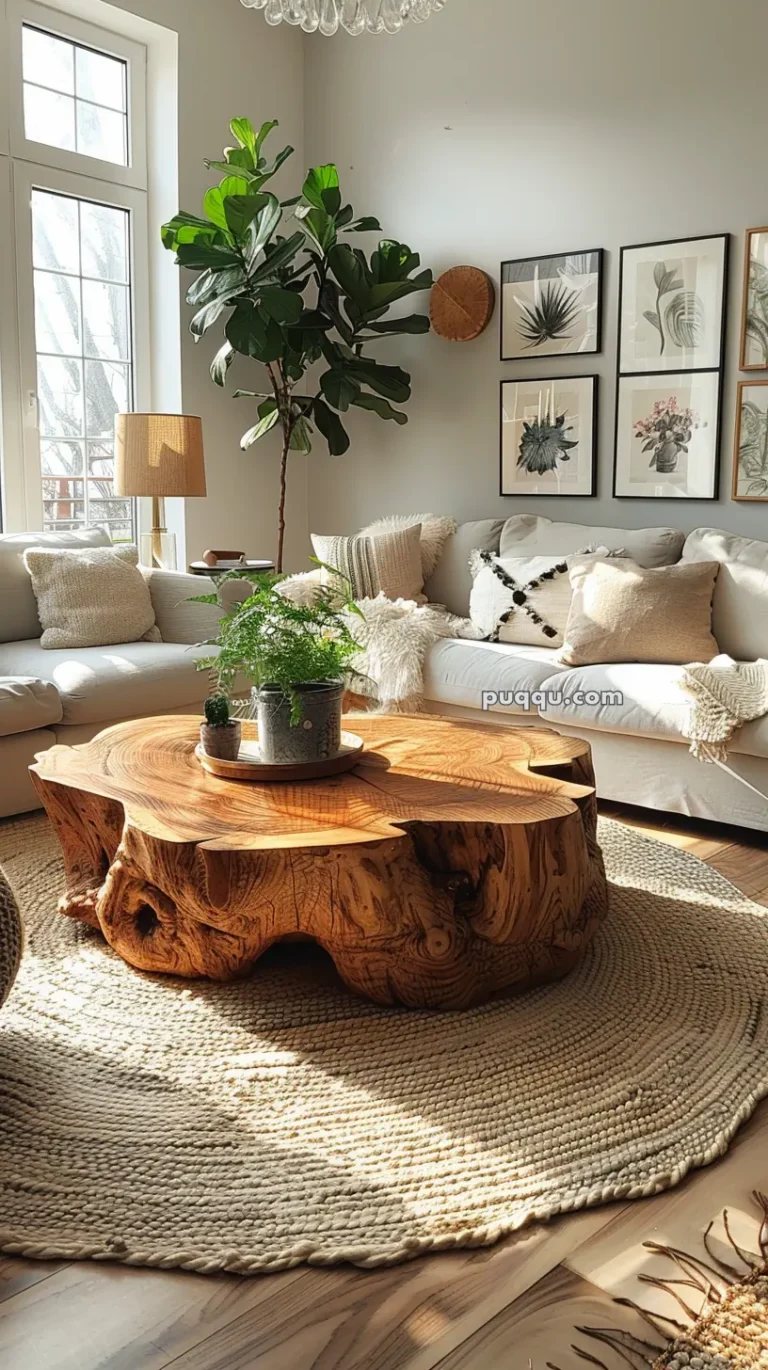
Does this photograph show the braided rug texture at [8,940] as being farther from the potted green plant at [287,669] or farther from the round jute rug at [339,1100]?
the potted green plant at [287,669]

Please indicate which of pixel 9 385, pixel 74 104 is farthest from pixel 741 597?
pixel 74 104

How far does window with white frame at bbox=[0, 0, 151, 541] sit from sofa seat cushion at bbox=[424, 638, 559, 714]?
6.21 ft

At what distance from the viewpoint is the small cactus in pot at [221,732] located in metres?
2.58

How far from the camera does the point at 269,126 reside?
15.6 ft

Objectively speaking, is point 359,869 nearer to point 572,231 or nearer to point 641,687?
point 641,687

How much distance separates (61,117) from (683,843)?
151 inches

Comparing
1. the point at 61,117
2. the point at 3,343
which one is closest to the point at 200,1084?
the point at 3,343

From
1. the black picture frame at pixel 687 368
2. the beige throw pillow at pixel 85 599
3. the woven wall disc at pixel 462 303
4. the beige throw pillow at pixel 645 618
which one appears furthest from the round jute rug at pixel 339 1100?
the woven wall disc at pixel 462 303

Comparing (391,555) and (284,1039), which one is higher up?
(391,555)

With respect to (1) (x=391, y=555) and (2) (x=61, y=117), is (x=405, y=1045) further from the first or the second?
(2) (x=61, y=117)

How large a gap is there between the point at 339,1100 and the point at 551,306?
364 centimetres

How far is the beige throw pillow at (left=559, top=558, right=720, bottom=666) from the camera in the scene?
3.77 metres

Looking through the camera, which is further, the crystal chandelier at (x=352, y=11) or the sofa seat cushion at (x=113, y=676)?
the sofa seat cushion at (x=113, y=676)

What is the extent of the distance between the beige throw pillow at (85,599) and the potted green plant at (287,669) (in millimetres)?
1534
